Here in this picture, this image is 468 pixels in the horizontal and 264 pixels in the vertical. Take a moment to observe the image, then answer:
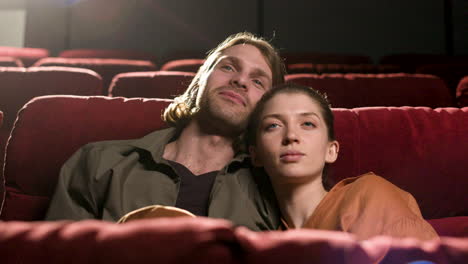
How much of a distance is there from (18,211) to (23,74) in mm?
562

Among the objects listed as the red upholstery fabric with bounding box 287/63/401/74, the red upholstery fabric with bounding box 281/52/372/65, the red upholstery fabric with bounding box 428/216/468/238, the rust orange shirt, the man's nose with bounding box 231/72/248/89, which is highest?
the red upholstery fabric with bounding box 281/52/372/65

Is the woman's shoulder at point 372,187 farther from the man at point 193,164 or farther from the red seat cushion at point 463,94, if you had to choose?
the red seat cushion at point 463,94

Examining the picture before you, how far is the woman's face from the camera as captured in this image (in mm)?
806

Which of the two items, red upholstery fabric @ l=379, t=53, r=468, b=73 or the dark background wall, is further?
the dark background wall

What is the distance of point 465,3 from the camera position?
3.64 metres

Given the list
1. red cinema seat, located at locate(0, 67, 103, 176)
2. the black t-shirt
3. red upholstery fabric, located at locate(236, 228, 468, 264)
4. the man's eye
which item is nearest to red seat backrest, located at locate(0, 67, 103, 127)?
red cinema seat, located at locate(0, 67, 103, 176)

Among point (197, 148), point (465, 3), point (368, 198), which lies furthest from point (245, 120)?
point (465, 3)

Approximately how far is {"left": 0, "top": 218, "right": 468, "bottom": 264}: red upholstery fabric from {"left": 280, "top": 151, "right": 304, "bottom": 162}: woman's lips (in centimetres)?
46

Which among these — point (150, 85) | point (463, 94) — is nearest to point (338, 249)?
point (150, 85)

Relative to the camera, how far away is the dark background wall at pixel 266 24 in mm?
3545

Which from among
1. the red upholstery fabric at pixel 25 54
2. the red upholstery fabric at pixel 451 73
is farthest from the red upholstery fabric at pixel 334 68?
the red upholstery fabric at pixel 25 54

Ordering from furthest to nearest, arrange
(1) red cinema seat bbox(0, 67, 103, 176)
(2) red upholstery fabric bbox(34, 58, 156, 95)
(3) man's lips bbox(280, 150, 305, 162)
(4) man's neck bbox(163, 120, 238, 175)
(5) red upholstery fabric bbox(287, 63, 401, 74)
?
(5) red upholstery fabric bbox(287, 63, 401, 74), (2) red upholstery fabric bbox(34, 58, 156, 95), (1) red cinema seat bbox(0, 67, 103, 176), (4) man's neck bbox(163, 120, 238, 175), (3) man's lips bbox(280, 150, 305, 162)

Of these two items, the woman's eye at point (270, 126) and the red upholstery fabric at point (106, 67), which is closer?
the woman's eye at point (270, 126)

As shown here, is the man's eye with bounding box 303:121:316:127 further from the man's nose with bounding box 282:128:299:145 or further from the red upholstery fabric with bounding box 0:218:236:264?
the red upholstery fabric with bounding box 0:218:236:264
